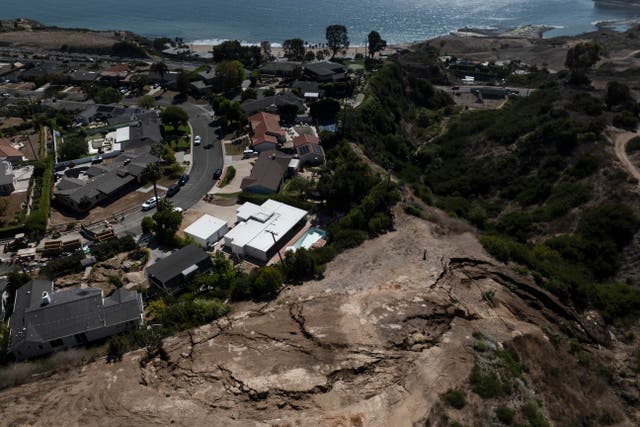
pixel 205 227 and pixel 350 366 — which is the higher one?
pixel 350 366

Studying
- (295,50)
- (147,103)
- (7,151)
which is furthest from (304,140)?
(295,50)

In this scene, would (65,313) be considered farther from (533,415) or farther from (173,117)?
(173,117)

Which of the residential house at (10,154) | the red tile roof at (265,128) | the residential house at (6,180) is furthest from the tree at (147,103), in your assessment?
the residential house at (6,180)

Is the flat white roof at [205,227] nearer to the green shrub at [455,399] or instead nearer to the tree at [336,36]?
the green shrub at [455,399]

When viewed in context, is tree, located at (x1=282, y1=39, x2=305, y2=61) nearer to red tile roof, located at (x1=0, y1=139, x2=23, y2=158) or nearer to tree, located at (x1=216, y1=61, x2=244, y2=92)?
tree, located at (x1=216, y1=61, x2=244, y2=92)

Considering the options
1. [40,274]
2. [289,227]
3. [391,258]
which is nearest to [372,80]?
[289,227]
